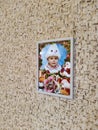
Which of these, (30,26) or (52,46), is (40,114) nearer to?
(52,46)

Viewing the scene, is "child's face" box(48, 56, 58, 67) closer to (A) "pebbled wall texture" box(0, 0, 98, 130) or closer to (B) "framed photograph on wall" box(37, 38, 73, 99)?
(B) "framed photograph on wall" box(37, 38, 73, 99)

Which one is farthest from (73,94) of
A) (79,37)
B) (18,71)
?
(18,71)

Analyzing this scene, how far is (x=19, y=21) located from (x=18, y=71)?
0.33m

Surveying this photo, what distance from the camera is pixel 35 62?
1.13 m

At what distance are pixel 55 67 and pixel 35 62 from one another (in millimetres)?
179

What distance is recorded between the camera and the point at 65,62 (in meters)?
0.94

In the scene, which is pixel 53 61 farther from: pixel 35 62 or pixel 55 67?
pixel 35 62

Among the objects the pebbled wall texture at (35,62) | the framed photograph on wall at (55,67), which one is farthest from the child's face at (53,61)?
the pebbled wall texture at (35,62)

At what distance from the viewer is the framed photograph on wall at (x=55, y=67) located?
3.05ft

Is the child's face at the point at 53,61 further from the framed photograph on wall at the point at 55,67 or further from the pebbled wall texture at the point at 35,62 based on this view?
the pebbled wall texture at the point at 35,62

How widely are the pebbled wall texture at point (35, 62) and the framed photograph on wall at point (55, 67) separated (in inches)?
1.2

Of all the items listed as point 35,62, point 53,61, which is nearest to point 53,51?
point 53,61

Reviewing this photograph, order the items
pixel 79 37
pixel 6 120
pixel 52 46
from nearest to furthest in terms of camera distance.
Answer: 1. pixel 79 37
2. pixel 52 46
3. pixel 6 120

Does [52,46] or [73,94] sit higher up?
[52,46]
